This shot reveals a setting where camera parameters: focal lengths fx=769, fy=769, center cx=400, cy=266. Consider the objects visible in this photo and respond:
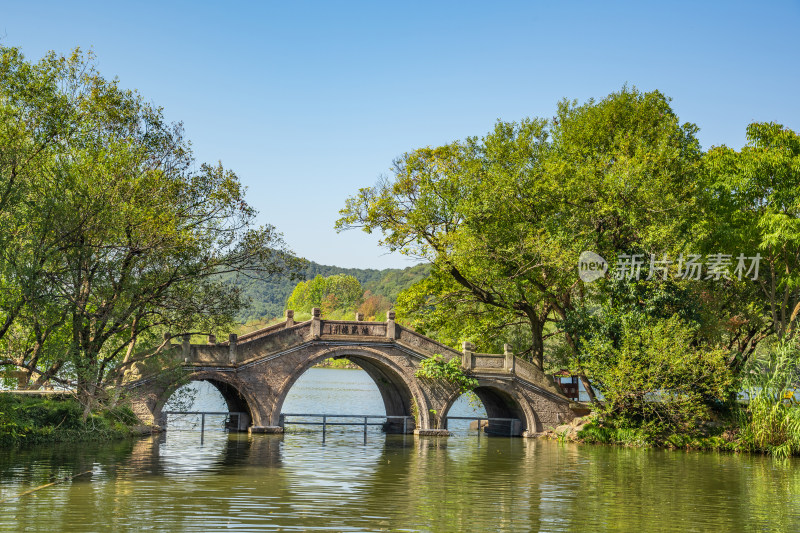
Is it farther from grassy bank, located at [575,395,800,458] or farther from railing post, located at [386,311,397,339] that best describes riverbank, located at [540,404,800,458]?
railing post, located at [386,311,397,339]

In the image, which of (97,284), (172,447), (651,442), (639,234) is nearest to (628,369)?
(651,442)

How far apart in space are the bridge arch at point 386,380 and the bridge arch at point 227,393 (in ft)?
3.45

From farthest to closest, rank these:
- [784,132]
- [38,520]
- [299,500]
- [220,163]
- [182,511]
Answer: [784,132]
[220,163]
[299,500]
[182,511]
[38,520]

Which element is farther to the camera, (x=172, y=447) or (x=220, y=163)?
(x=220, y=163)

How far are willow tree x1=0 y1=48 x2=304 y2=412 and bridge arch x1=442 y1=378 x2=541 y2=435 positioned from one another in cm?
1045

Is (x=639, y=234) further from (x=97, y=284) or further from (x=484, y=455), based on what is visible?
(x=97, y=284)

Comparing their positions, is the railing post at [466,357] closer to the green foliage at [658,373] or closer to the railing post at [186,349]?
the green foliage at [658,373]

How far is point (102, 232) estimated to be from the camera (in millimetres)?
23625

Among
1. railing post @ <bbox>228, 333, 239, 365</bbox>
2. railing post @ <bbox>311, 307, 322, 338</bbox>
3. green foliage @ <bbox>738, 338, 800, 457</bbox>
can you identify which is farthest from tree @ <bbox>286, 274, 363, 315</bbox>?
green foliage @ <bbox>738, 338, 800, 457</bbox>

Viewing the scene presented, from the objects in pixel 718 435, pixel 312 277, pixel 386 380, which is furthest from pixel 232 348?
pixel 312 277

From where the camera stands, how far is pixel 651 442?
30953 millimetres

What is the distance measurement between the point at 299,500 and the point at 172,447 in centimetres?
1147

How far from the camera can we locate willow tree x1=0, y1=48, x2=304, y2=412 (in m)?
22.0

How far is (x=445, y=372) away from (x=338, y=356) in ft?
14.9
